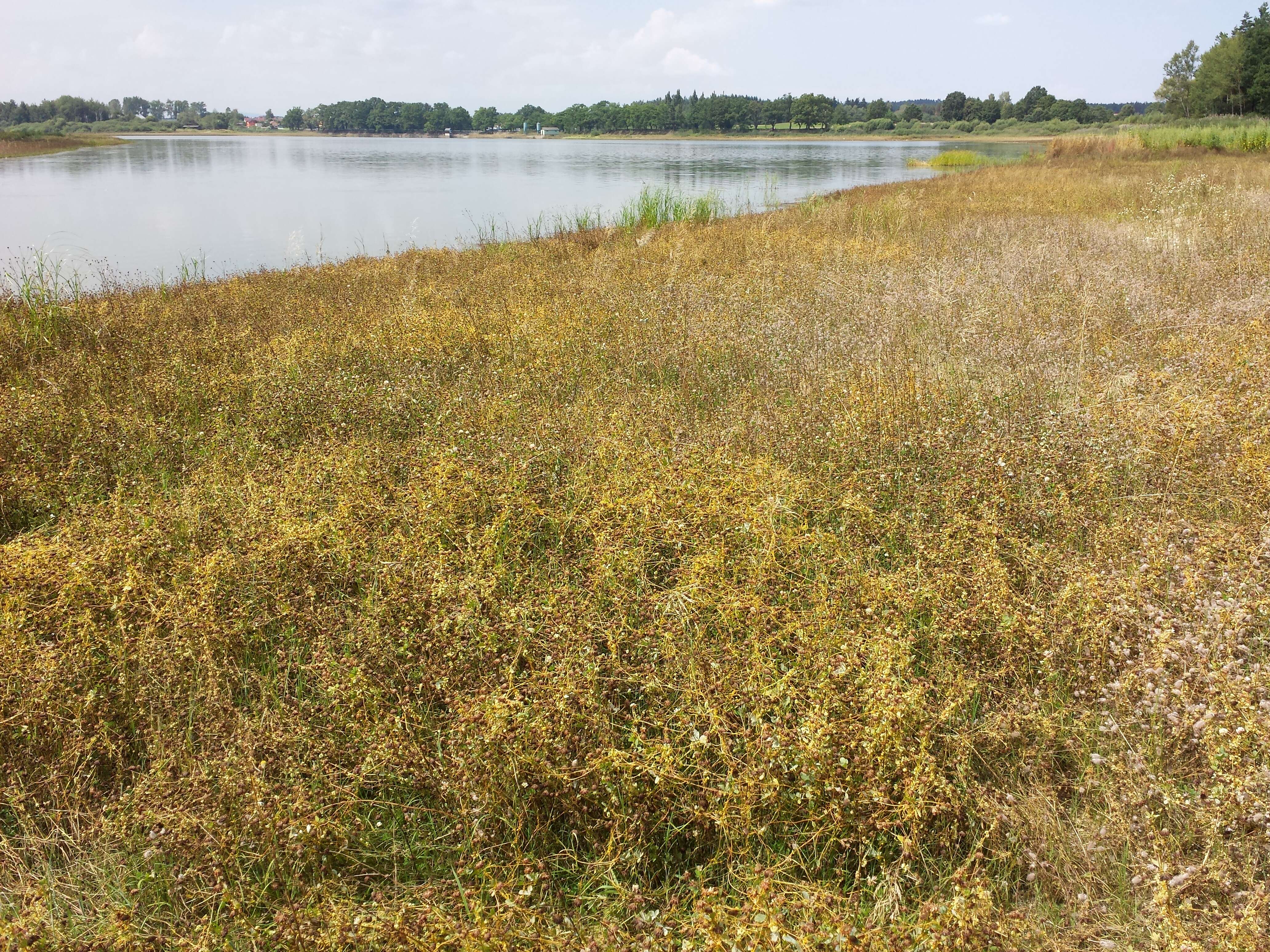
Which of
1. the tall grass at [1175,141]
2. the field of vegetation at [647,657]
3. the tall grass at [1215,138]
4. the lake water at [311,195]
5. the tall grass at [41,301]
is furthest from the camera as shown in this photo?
the tall grass at [1175,141]

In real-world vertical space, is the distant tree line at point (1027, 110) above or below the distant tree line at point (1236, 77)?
above

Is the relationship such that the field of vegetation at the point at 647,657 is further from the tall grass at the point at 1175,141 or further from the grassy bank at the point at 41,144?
the grassy bank at the point at 41,144

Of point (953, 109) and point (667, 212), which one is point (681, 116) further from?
point (667, 212)

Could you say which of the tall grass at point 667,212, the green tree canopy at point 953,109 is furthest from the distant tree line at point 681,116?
the tall grass at point 667,212

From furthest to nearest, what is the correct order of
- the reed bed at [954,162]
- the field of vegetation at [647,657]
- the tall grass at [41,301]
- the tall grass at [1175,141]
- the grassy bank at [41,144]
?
the grassy bank at [41,144] → the reed bed at [954,162] → the tall grass at [1175,141] → the tall grass at [41,301] → the field of vegetation at [647,657]

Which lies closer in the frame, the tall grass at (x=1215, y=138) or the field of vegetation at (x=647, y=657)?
the field of vegetation at (x=647, y=657)

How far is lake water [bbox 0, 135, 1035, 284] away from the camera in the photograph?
47.1 ft

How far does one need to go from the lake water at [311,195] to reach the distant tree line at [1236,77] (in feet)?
36.7

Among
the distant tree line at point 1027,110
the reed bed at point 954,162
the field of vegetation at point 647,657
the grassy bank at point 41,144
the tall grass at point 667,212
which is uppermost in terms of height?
the distant tree line at point 1027,110

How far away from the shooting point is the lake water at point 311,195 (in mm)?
14367

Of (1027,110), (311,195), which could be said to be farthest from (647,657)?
(1027,110)

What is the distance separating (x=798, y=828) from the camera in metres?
2.10

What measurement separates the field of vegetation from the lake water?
907 cm

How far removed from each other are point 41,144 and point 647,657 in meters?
61.5
